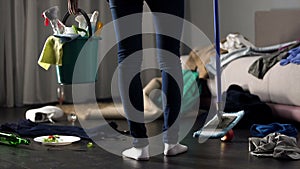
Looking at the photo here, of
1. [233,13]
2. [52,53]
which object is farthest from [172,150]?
[233,13]

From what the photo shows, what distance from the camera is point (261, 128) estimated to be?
114 inches

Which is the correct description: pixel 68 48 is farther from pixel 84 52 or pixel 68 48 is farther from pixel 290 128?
pixel 290 128

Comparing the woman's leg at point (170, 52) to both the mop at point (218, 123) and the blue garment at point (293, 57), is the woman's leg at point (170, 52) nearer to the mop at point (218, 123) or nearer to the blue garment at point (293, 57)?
the mop at point (218, 123)

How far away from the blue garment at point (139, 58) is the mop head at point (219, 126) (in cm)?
52

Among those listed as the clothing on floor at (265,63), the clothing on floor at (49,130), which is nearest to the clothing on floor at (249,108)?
the clothing on floor at (265,63)

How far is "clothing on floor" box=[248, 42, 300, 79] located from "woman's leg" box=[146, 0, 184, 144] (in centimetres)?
123

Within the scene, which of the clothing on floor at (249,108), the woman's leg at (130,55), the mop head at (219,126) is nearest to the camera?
the woman's leg at (130,55)

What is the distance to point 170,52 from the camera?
2307mm

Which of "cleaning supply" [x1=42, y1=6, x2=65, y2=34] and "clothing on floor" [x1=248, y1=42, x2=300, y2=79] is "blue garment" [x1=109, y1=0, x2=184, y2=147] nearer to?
"cleaning supply" [x1=42, y1=6, x2=65, y2=34]

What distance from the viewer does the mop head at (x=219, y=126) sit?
2797mm

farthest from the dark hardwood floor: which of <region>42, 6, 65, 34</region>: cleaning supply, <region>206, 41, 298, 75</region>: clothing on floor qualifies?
<region>206, 41, 298, 75</region>: clothing on floor

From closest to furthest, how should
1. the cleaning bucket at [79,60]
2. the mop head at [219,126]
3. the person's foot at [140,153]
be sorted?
the person's foot at [140,153] → the cleaning bucket at [79,60] → the mop head at [219,126]

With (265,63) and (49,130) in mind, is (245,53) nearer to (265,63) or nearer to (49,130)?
(265,63)

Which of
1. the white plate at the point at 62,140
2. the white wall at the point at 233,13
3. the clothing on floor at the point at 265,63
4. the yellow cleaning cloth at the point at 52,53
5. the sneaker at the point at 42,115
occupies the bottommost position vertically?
the white plate at the point at 62,140
